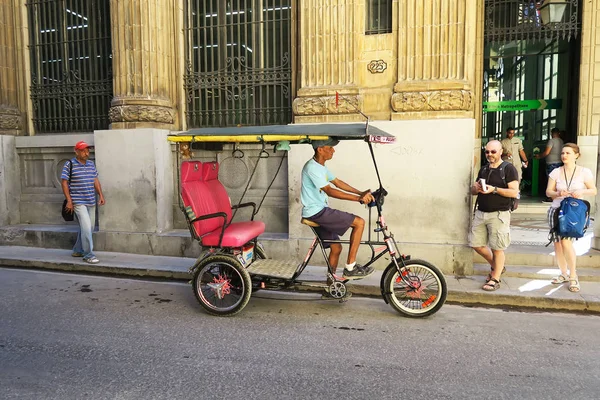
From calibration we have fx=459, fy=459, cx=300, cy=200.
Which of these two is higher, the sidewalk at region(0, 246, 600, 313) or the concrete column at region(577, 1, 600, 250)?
the concrete column at region(577, 1, 600, 250)

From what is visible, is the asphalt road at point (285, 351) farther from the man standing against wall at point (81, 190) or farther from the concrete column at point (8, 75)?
the concrete column at point (8, 75)

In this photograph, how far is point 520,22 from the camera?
30.1 ft

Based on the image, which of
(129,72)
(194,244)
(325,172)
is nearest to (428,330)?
(325,172)

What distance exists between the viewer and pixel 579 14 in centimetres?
1073

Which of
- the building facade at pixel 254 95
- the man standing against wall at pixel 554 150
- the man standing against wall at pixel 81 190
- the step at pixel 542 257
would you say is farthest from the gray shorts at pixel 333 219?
the man standing against wall at pixel 554 150

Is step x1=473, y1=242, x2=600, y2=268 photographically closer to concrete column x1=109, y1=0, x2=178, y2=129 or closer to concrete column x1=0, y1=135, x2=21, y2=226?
concrete column x1=109, y1=0, x2=178, y2=129

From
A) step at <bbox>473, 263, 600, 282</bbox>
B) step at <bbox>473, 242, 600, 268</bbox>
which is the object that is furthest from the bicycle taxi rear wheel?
step at <bbox>473, 242, 600, 268</bbox>

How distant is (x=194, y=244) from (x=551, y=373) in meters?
5.94

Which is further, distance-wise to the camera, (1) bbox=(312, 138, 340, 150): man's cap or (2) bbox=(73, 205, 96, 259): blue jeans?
Answer: (2) bbox=(73, 205, 96, 259): blue jeans

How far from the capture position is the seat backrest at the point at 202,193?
565cm

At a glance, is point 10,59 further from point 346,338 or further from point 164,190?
point 346,338

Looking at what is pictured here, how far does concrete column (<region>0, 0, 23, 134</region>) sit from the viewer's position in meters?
9.90

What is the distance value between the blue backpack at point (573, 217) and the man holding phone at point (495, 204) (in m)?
0.69

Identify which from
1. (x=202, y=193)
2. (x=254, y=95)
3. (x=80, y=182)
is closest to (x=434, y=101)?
(x=254, y=95)
